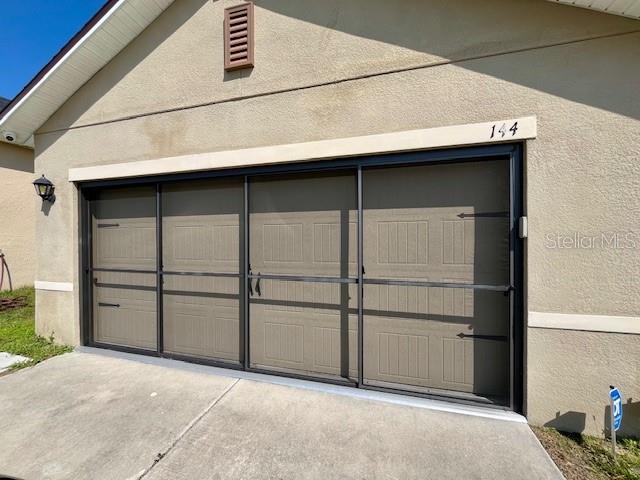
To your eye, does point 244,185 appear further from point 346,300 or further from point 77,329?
point 77,329

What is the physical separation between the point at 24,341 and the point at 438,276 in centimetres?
602

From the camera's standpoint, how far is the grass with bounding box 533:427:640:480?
2.22 metres

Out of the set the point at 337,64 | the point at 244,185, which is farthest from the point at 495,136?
the point at 244,185

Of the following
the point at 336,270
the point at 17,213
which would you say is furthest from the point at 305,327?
the point at 17,213

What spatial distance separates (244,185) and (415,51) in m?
2.34

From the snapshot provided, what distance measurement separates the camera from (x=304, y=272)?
363cm

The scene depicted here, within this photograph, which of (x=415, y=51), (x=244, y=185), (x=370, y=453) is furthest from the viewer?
(x=244, y=185)

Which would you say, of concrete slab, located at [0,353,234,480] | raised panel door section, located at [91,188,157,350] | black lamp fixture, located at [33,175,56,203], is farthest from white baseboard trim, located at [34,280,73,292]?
black lamp fixture, located at [33,175,56,203]

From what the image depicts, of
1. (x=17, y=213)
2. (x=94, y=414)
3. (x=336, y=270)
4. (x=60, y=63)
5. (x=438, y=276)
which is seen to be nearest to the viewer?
(x=94, y=414)

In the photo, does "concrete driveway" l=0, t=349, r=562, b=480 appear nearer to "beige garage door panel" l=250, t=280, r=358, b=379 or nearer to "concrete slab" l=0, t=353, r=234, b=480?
"concrete slab" l=0, t=353, r=234, b=480

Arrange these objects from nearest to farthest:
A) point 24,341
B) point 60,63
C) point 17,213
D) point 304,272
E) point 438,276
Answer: point 438,276 < point 304,272 < point 60,63 < point 24,341 < point 17,213

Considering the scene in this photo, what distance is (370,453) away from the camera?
2404mm

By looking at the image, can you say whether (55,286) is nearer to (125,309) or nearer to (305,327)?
(125,309)

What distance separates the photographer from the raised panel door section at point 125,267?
4.40 metres
